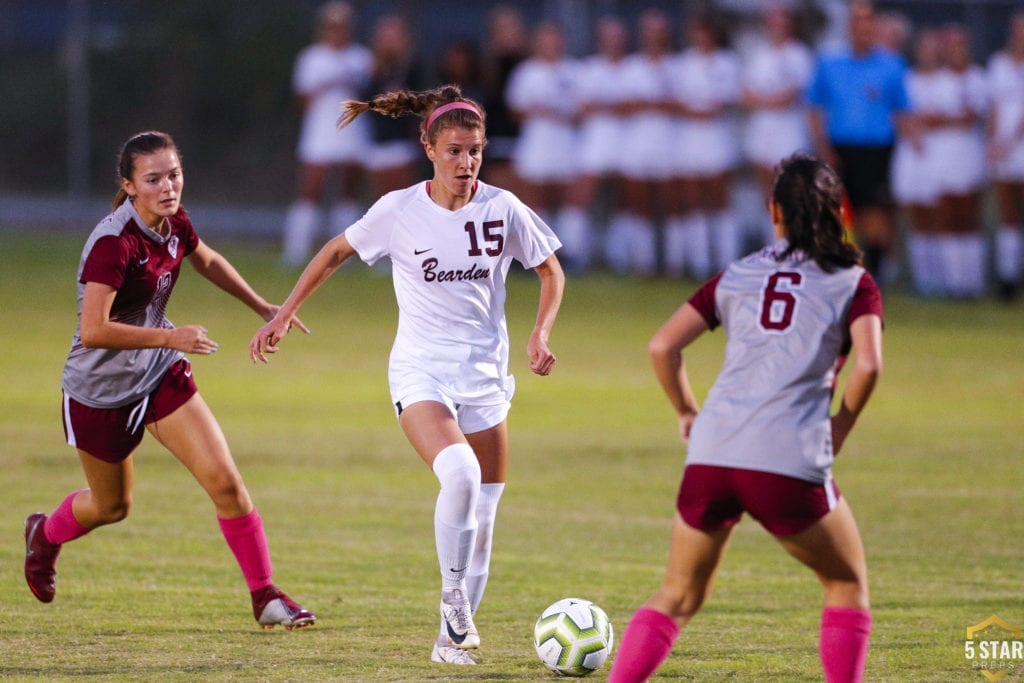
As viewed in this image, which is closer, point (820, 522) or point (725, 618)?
point (820, 522)

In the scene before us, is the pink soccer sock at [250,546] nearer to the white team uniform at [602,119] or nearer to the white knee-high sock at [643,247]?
the white knee-high sock at [643,247]

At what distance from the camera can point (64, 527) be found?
6754 mm

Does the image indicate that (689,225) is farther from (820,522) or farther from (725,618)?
(820,522)

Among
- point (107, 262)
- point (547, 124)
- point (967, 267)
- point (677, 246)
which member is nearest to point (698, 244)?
point (677, 246)

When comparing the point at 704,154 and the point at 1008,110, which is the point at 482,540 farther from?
the point at 704,154

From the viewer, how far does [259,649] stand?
6059 mm

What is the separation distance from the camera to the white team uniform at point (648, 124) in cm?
1953

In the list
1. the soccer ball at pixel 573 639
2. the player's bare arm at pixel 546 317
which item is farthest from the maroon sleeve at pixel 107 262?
the soccer ball at pixel 573 639

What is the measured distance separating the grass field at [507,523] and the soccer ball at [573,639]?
8 centimetres

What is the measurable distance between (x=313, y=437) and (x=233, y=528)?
4.80 metres

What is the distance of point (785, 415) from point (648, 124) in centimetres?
1513

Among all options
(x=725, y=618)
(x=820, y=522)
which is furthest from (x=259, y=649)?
(x=820, y=522)

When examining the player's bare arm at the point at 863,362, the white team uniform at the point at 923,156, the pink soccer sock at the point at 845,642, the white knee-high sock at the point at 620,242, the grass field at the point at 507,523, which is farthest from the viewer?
the white knee-high sock at the point at 620,242

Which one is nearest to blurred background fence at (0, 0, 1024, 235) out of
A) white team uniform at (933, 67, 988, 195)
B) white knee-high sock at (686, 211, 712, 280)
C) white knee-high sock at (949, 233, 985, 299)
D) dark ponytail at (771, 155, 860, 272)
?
white knee-high sock at (686, 211, 712, 280)
